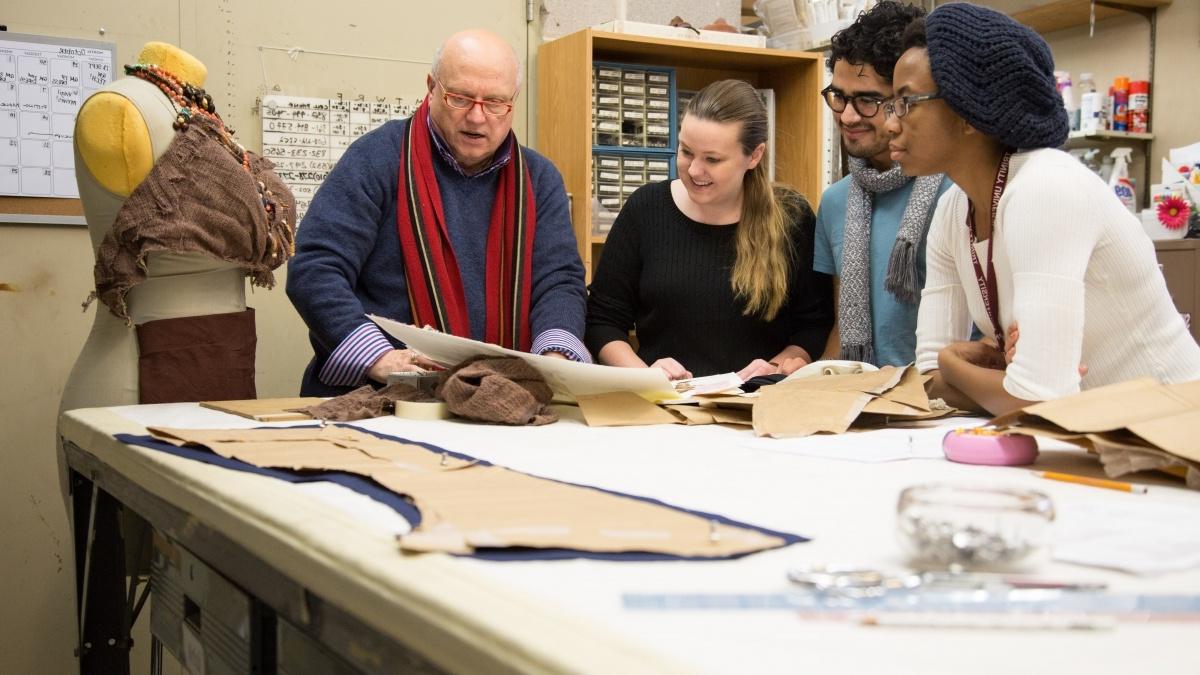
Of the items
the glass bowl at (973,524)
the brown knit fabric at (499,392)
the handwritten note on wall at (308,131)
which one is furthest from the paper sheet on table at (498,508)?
the handwritten note on wall at (308,131)

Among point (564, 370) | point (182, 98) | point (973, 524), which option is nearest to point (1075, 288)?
point (564, 370)

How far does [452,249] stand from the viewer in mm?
2299

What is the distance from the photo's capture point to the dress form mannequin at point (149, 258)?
1931 mm

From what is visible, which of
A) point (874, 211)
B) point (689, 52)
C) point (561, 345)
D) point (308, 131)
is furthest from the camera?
point (689, 52)

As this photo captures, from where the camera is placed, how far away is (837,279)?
2643 mm

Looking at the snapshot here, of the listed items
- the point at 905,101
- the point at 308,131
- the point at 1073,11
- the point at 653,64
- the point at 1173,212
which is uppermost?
the point at 1073,11

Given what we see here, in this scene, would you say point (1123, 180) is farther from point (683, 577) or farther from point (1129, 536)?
point (683, 577)

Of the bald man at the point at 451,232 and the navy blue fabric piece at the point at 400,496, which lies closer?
the navy blue fabric piece at the point at 400,496

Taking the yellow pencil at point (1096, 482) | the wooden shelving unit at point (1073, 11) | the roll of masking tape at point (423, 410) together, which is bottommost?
the roll of masking tape at point (423, 410)

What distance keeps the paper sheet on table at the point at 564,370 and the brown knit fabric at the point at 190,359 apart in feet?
1.62

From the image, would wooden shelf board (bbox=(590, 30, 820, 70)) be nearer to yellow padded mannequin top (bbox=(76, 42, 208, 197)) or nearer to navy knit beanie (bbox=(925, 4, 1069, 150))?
yellow padded mannequin top (bbox=(76, 42, 208, 197))

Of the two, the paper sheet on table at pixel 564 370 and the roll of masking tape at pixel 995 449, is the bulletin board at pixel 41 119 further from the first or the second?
the roll of masking tape at pixel 995 449

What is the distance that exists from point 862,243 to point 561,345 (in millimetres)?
728

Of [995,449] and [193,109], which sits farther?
[193,109]
